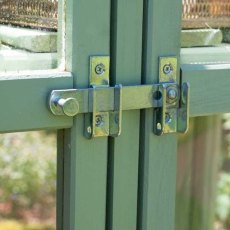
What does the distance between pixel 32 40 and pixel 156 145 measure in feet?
1.03

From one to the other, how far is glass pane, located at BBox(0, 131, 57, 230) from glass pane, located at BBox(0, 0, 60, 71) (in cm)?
14

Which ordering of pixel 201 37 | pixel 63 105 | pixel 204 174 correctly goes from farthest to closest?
pixel 204 174 → pixel 201 37 → pixel 63 105

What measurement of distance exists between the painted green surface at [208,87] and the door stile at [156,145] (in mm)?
64

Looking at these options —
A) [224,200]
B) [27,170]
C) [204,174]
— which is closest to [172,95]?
[27,170]

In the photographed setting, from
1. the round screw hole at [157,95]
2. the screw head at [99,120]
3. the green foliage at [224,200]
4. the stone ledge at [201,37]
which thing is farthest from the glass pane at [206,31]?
the green foliage at [224,200]

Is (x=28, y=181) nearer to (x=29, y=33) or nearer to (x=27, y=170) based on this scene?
(x=27, y=170)

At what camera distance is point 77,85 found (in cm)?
126

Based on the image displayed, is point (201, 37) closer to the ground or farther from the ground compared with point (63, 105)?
farther from the ground

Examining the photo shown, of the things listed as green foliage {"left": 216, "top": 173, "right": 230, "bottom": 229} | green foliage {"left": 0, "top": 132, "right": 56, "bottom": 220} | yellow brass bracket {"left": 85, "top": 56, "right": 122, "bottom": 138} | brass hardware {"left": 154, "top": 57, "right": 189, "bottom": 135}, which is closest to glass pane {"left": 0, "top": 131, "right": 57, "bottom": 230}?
green foliage {"left": 0, "top": 132, "right": 56, "bottom": 220}

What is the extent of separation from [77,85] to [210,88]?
300 mm

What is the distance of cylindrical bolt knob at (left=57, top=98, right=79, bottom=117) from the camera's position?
121 cm

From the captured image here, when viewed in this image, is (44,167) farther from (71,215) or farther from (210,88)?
(210,88)

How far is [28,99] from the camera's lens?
1217mm

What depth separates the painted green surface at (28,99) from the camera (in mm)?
1204
